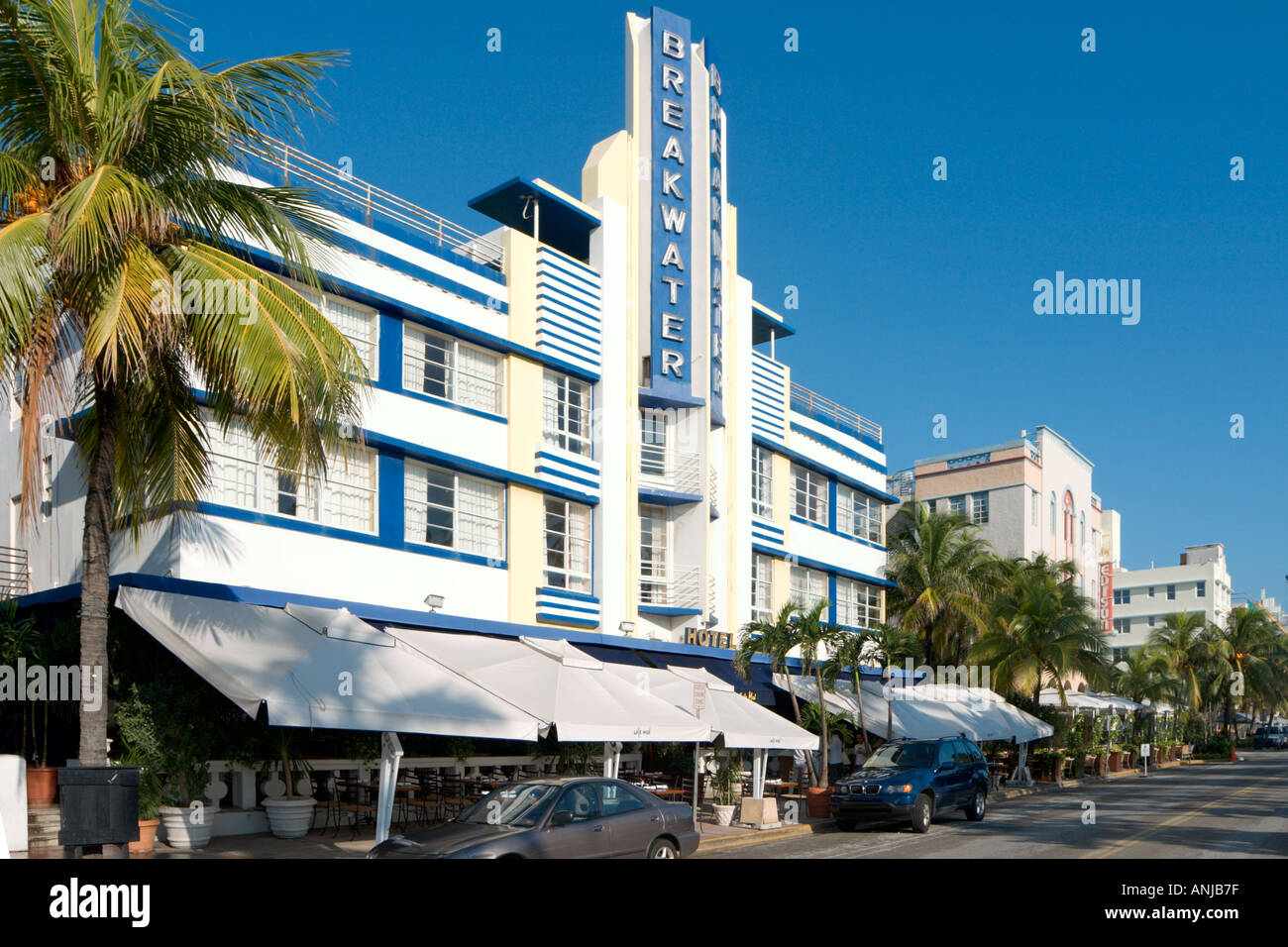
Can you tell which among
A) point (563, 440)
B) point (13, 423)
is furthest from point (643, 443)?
point (13, 423)

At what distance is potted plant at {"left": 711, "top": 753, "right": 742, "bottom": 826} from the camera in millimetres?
23000

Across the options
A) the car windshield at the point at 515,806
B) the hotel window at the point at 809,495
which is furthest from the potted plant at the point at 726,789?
the hotel window at the point at 809,495

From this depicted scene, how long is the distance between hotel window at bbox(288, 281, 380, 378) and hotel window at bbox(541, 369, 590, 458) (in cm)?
456

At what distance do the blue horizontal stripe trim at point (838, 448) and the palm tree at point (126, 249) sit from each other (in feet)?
80.9

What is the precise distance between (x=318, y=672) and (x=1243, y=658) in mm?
76529

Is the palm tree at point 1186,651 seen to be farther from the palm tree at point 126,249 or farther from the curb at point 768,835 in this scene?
the palm tree at point 126,249

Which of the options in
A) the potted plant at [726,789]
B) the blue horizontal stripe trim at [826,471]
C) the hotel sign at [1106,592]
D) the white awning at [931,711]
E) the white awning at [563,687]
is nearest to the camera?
the white awning at [563,687]

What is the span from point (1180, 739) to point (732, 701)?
5342 centimetres

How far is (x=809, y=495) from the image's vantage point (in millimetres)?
36375

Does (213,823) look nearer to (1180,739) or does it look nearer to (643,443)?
(643,443)

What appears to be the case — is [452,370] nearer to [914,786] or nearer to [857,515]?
[914,786]

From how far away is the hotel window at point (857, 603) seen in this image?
1484 inches

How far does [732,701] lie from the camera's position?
22.8 meters

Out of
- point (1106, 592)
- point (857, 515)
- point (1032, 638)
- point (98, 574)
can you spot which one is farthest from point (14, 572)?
point (1106, 592)
